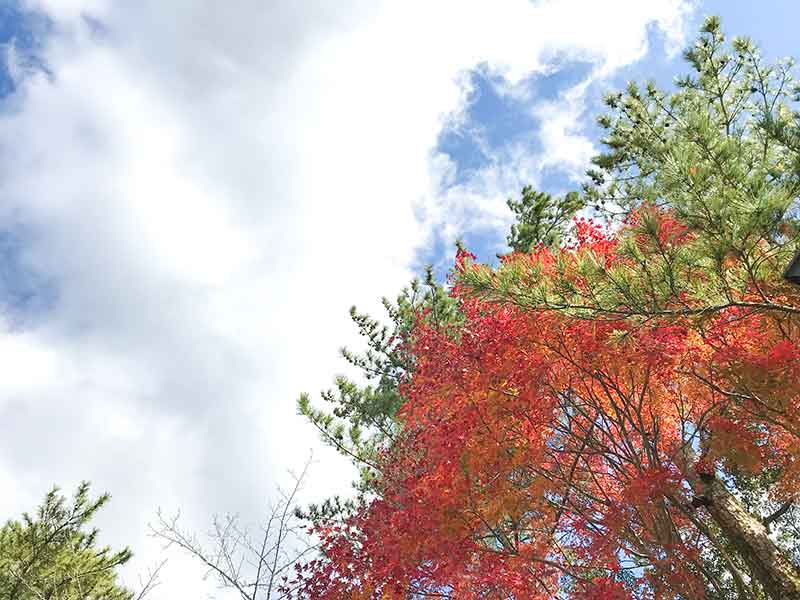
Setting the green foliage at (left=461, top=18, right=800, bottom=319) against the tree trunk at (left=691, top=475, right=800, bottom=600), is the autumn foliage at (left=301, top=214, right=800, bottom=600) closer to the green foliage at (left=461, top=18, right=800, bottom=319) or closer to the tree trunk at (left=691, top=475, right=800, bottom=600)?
the tree trunk at (left=691, top=475, right=800, bottom=600)

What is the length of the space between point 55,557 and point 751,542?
15629 millimetres

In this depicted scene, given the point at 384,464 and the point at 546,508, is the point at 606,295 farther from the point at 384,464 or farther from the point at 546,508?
the point at 384,464

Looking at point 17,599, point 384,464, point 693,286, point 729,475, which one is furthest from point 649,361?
point 17,599

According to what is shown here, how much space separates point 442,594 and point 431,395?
2868mm

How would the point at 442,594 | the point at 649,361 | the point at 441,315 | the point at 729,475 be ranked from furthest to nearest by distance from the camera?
the point at 441,315
the point at 729,475
the point at 442,594
the point at 649,361

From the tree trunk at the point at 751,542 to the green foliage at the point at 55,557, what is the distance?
46.4 feet

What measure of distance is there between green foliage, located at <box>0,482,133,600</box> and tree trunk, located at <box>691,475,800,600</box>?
1415 cm

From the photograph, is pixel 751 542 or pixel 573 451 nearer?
pixel 751 542

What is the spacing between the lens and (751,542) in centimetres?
745

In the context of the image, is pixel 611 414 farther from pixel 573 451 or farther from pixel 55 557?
pixel 55 557

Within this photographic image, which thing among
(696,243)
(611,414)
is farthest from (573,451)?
(696,243)

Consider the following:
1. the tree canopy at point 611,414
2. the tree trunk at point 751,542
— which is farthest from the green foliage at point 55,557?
the tree trunk at point 751,542

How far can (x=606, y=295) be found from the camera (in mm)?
5398

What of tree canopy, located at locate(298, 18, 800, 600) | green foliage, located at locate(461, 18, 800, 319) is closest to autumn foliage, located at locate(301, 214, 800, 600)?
tree canopy, located at locate(298, 18, 800, 600)
